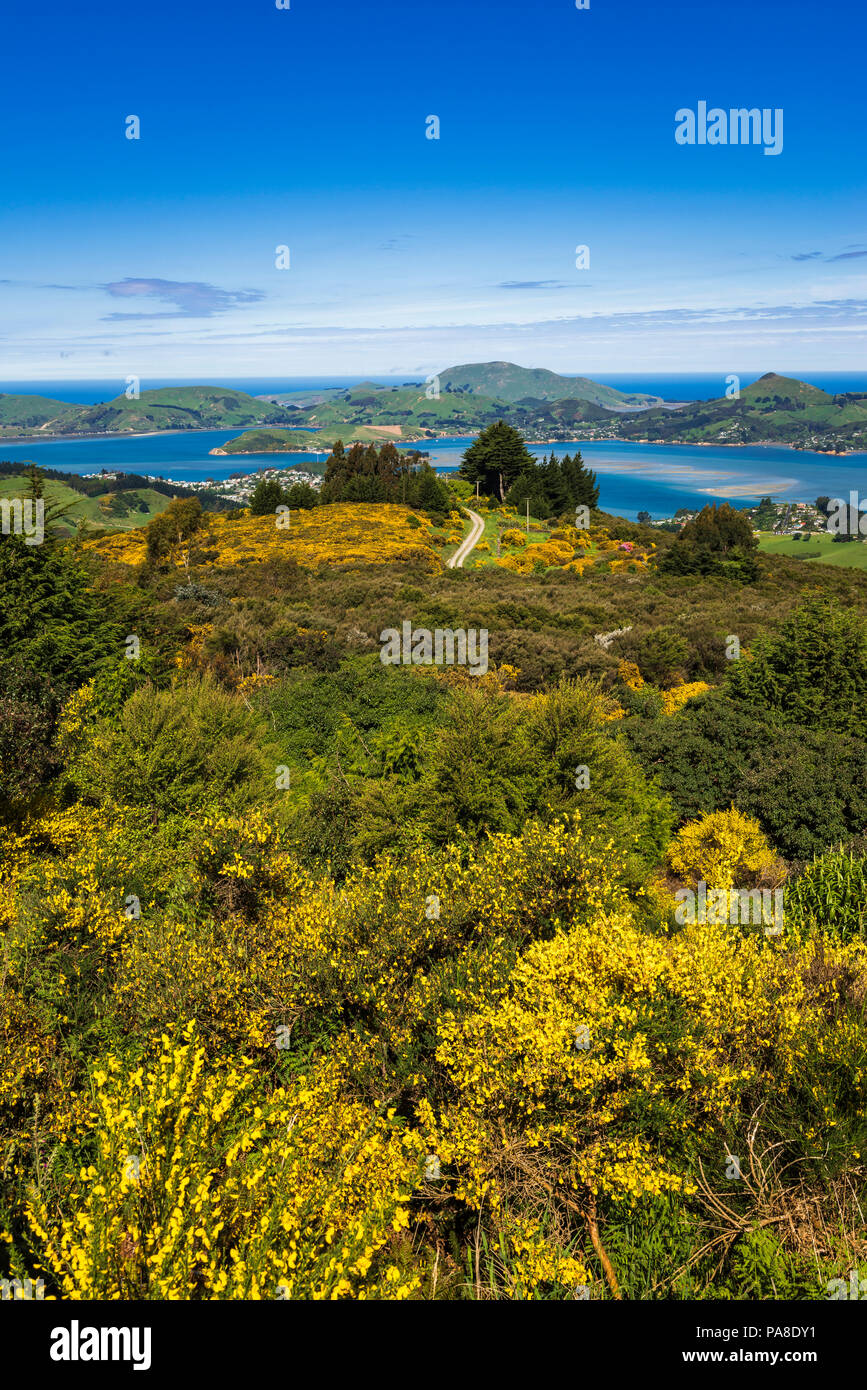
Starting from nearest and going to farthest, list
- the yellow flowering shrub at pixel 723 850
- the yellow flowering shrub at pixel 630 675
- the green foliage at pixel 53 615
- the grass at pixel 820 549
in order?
the yellow flowering shrub at pixel 723 850 → the green foliage at pixel 53 615 → the yellow flowering shrub at pixel 630 675 → the grass at pixel 820 549

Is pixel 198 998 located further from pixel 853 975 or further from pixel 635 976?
pixel 853 975

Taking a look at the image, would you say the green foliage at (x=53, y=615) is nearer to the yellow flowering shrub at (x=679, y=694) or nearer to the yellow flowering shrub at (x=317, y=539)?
the yellow flowering shrub at (x=317, y=539)

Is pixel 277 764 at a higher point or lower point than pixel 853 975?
higher

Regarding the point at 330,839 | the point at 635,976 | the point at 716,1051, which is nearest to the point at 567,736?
the point at 330,839

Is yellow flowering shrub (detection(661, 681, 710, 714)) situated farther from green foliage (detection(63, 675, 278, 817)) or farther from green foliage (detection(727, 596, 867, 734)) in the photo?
green foliage (detection(63, 675, 278, 817))

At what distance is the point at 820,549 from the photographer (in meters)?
88.6

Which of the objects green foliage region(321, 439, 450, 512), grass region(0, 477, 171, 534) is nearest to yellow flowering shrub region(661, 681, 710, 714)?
green foliage region(321, 439, 450, 512)

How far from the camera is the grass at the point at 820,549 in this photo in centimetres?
8053

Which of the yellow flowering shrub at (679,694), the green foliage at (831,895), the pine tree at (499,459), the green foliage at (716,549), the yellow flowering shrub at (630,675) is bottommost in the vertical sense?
the green foliage at (831,895)

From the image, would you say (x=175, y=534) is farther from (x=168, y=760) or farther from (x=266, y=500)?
(x=168, y=760)

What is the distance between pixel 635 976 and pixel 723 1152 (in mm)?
2624

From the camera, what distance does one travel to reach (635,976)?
1171 centimetres

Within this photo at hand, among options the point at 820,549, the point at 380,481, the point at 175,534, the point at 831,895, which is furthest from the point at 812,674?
the point at 820,549

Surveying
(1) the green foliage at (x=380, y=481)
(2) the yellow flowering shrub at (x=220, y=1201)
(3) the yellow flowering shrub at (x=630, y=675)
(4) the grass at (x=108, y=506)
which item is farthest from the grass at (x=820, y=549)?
(4) the grass at (x=108, y=506)
